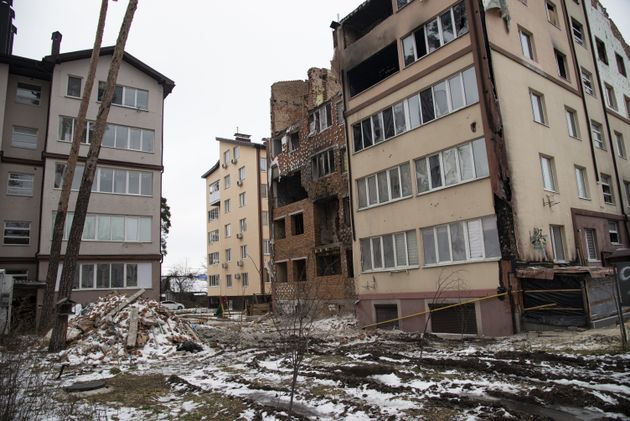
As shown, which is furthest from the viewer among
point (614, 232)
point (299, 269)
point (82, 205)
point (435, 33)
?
point (299, 269)

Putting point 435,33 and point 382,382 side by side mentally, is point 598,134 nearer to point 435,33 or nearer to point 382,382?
point 435,33

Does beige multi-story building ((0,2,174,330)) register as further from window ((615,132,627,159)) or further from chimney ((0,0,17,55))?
window ((615,132,627,159))

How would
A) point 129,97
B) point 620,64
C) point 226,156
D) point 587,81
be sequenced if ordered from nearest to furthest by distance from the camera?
point 587,81
point 620,64
point 129,97
point 226,156

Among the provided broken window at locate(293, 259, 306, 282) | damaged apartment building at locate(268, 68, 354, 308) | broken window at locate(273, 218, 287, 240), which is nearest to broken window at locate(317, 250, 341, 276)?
damaged apartment building at locate(268, 68, 354, 308)

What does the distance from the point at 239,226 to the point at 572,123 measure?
33.5m

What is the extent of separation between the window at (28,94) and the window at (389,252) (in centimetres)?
2341

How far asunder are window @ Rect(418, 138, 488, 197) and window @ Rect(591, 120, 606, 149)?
9176 mm

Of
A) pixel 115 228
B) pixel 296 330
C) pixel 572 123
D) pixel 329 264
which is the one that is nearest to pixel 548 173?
pixel 572 123

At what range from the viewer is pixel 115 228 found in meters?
28.0

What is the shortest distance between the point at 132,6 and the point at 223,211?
119ft

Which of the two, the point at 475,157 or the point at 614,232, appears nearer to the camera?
the point at 475,157

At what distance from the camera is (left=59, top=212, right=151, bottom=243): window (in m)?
27.2

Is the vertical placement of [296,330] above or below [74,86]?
below

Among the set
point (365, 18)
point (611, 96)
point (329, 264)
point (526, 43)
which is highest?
point (365, 18)
